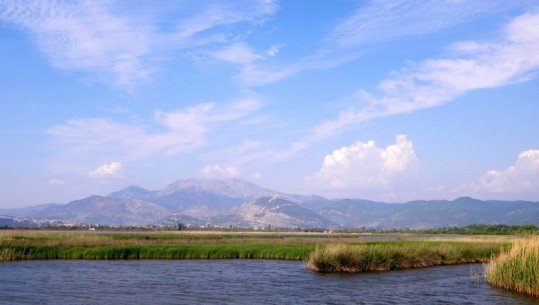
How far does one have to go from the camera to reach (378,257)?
143 feet

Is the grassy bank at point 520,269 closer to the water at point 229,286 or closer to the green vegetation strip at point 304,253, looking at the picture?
the water at point 229,286

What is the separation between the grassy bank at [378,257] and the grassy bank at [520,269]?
27.6 ft

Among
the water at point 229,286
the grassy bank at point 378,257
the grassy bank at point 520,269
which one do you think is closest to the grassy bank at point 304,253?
the grassy bank at point 378,257

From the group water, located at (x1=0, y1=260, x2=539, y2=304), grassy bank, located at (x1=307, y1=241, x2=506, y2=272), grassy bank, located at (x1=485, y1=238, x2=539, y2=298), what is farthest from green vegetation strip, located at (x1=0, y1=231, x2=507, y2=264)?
grassy bank, located at (x1=485, y1=238, x2=539, y2=298)

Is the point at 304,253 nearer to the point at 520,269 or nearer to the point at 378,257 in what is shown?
the point at 378,257

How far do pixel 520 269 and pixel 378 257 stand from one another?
14494 millimetres

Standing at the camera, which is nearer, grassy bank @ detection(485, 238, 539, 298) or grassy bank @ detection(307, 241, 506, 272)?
grassy bank @ detection(485, 238, 539, 298)

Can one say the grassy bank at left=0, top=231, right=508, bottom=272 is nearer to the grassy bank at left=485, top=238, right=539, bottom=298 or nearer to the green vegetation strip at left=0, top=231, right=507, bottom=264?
the green vegetation strip at left=0, top=231, right=507, bottom=264

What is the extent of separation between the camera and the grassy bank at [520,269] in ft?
94.1

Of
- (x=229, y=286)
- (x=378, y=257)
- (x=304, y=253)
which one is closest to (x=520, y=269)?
(x=378, y=257)

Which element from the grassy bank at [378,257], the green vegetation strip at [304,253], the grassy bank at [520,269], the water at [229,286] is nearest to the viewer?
the grassy bank at [520,269]

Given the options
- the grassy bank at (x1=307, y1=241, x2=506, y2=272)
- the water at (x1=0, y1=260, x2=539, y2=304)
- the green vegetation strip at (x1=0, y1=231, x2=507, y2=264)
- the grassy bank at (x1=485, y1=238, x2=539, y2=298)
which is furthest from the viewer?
the green vegetation strip at (x1=0, y1=231, x2=507, y2=264)

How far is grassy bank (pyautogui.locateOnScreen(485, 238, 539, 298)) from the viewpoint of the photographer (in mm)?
28672

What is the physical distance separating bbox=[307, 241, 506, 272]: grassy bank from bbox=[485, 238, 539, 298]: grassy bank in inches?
331
